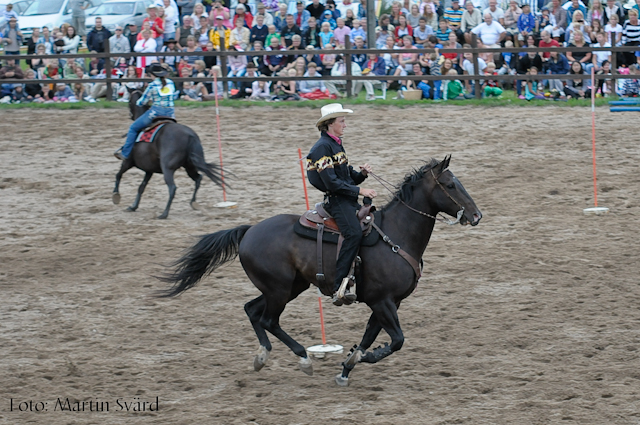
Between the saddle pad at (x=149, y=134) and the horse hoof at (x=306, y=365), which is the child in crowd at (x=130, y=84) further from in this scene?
the horse hoof at (x=306, y=365)

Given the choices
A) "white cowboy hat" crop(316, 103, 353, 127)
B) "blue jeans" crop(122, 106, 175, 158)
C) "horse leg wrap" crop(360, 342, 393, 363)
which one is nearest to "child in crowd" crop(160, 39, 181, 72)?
"blue jeans" crop(122, 106, 175, 158)

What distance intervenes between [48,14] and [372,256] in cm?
2494

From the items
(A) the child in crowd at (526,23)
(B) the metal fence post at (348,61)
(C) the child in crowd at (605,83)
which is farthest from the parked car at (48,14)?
(C) the child in crowd at (605,83)

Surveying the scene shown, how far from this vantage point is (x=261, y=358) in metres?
7.31

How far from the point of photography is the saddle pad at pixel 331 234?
711 cm

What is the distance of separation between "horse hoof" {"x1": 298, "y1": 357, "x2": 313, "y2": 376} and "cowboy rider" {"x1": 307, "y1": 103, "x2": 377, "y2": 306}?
0.59 metres

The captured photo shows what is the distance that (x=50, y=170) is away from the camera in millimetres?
15945

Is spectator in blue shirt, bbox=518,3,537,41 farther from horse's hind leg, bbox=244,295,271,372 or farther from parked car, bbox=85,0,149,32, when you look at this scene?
horse's hind leg, bbox=244,295,271,372

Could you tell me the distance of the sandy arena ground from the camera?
676cm

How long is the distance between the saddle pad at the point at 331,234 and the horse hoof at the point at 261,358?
43.9 inches

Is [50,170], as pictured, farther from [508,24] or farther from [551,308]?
[508,24]

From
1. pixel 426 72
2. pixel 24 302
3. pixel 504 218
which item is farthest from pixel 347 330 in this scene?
pixel 426 72

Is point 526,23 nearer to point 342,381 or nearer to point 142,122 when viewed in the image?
point 142,122

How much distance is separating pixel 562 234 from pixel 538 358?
439cm
